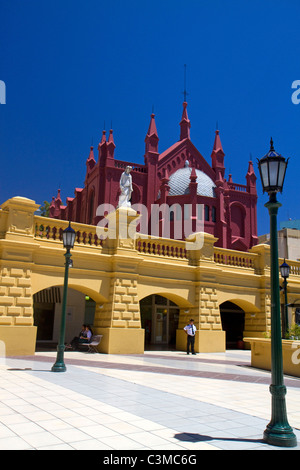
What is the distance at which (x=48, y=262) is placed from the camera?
15.7 m

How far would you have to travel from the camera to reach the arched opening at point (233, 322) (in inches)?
962

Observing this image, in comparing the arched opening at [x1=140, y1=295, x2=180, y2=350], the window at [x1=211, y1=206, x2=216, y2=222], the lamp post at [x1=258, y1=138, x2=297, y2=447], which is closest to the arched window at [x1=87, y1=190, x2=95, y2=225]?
the window at [x1=211, y1=206, x2=216, y2=222]

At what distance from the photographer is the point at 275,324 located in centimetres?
594

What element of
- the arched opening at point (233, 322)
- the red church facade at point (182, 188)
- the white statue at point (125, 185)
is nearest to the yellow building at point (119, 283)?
the arched opening at point (233, 322)

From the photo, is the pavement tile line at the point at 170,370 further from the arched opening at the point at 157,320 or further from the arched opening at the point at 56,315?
the arched opening at the point at 157,320

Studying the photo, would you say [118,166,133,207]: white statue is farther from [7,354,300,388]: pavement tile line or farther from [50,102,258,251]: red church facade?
[50,102,258,251]: red church facade

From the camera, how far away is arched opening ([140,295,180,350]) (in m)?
23.9

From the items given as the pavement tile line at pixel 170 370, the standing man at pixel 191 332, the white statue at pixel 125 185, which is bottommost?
the pavement tile line at pixel 170 370

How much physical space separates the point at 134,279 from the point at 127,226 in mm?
2262

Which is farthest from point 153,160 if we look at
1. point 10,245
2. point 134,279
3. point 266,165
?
point 266,165

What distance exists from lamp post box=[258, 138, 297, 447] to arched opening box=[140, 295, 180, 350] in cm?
1812

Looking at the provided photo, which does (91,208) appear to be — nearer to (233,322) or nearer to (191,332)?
(233,322)

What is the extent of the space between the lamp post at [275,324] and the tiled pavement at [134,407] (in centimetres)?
24

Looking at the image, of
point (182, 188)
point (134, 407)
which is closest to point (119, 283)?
point (134, 407)
